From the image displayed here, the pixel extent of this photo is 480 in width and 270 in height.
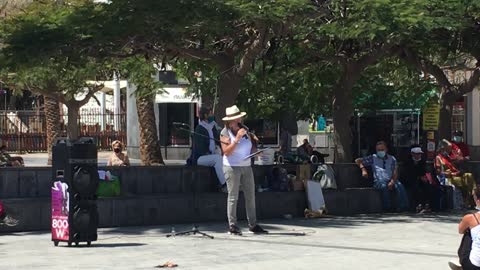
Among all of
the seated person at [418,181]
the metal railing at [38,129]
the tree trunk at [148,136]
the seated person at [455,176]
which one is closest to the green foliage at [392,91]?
the tree trunk at [148,136]

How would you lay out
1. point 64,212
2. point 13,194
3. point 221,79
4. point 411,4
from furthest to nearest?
point 221,79
point 411,4
point 13,194
point 64,212

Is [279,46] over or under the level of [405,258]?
over

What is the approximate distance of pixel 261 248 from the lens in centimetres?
1229

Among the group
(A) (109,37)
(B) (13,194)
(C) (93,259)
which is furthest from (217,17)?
(C) (93,259)

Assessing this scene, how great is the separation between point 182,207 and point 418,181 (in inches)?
199

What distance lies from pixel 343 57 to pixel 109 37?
6355mm

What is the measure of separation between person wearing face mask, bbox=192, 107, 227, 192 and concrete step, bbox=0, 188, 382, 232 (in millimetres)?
492

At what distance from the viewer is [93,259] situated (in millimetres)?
11289

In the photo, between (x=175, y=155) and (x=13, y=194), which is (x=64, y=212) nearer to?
(x=13, y=194)

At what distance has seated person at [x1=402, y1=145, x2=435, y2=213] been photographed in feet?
58.3

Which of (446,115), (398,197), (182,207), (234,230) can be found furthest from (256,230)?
(446,115)

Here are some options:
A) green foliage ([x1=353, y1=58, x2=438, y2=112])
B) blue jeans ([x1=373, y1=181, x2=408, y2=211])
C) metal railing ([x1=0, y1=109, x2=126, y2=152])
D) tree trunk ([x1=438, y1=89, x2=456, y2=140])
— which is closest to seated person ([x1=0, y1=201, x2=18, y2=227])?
blue jeans ([x1=373, y1=181, x2=408, y2=211])

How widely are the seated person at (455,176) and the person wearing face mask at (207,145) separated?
4.99 m

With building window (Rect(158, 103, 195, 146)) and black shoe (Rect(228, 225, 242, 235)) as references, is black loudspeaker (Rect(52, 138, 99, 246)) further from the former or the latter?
building window (Rect(158, 103, 195, 146))
